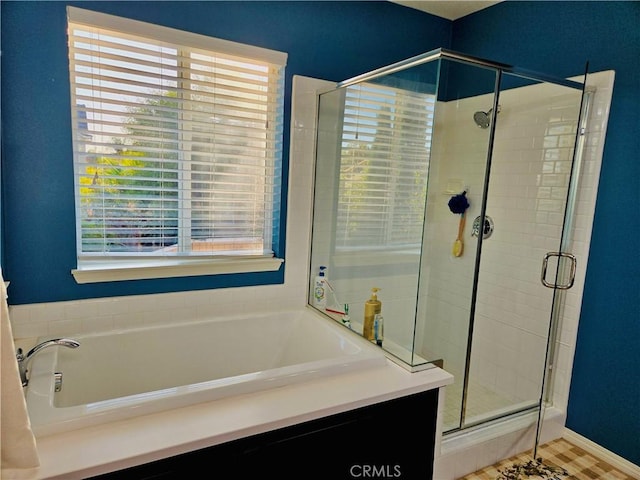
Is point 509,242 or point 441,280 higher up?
point 509,242

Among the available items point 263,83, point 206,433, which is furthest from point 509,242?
point 206,433

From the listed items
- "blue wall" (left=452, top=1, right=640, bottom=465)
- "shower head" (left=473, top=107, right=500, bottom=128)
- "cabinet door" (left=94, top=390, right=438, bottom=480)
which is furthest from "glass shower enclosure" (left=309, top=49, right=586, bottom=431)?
"cabinet door" (left=94, top=390, right=438, bottom=480)

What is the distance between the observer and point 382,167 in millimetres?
2422

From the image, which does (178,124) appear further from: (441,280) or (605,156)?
(605,156)

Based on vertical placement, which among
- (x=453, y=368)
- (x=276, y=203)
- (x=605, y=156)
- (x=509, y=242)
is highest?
(x=605, y=156)

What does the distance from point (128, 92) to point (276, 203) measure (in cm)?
96

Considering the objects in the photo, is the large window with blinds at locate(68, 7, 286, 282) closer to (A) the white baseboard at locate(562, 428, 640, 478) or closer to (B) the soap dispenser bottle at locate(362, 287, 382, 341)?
(B) the soap dispenser bottle at locate(362, 287, 382, 341)

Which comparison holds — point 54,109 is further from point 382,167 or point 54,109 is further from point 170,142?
point 382,167

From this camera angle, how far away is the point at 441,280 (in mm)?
2240

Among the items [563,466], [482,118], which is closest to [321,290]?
[482,118]

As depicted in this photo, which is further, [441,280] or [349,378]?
[441,280]

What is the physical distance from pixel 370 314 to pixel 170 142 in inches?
55.2

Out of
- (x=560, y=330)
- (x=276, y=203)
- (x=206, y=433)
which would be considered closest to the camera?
(x=206, y=433)

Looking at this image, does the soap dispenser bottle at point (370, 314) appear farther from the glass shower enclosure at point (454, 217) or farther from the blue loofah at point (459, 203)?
the blue loofah at point (459, 203)
